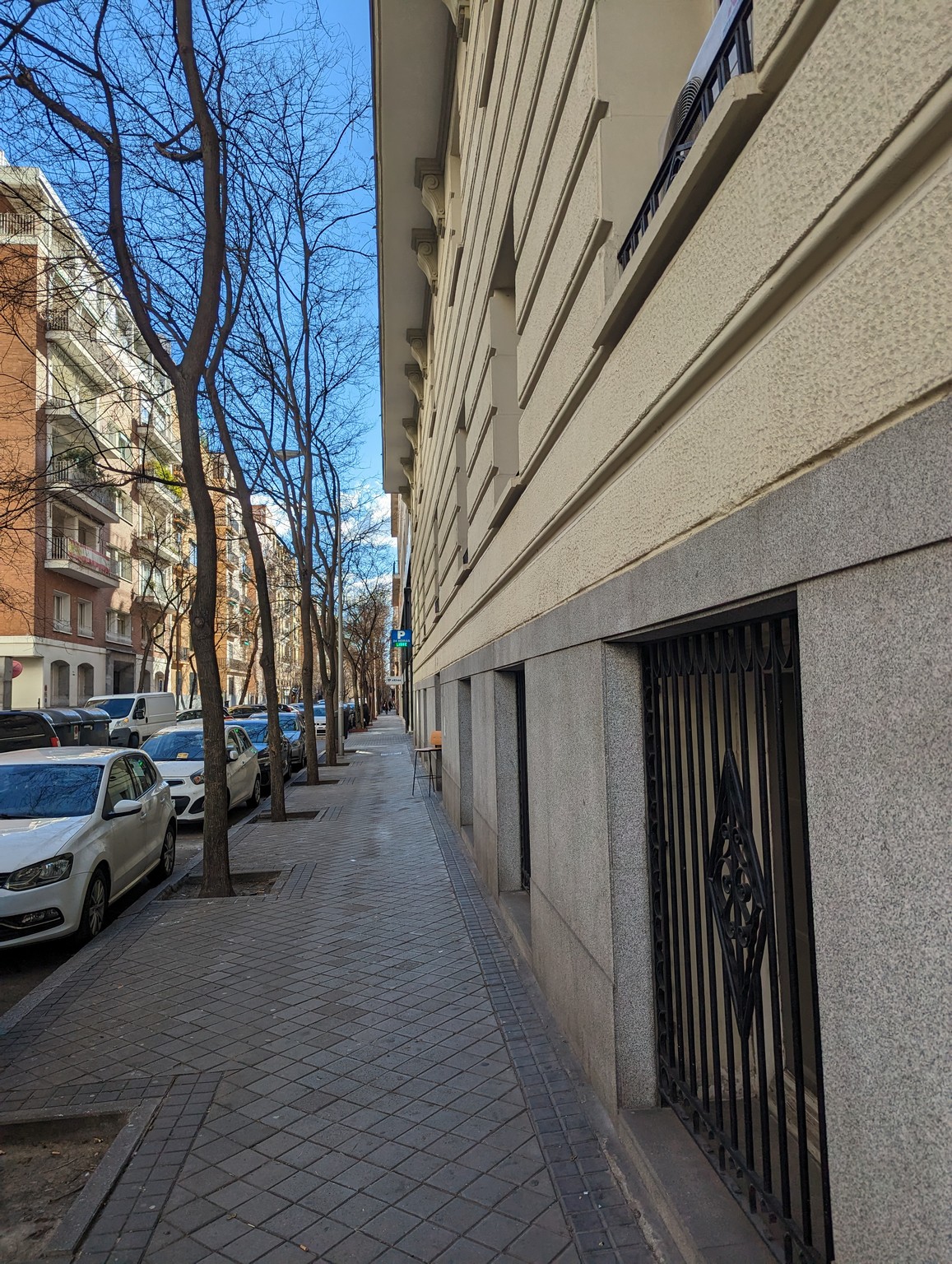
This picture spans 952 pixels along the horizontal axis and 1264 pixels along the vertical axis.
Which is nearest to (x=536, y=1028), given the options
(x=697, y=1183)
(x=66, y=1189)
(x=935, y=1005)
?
(x=697, y=1183)

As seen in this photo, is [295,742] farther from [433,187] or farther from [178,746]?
[433,187]

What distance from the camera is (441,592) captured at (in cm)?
1523

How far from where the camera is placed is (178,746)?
15.1 metres

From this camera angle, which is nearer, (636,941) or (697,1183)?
(697,1183)

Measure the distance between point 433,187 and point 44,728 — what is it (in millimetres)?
12806

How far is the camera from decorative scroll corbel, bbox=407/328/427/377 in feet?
55.8

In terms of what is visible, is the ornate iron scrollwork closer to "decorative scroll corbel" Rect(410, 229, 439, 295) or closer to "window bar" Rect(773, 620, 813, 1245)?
"window bar" Rect(773, 620, 813, 1245)

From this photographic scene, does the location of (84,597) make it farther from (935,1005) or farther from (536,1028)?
(935,1005)

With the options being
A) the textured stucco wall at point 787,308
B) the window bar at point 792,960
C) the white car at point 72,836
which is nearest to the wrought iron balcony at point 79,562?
the white car at point 72,836

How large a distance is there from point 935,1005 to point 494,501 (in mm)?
6007

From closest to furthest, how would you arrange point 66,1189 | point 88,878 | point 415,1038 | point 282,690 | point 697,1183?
point 697,1183, point 66,1189, point 415,1038, point 88,878, point 282,690

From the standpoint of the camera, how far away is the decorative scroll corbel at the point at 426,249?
43.9 ft

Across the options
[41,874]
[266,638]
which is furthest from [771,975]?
[266,638]

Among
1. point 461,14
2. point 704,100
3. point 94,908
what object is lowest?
point 94,908
